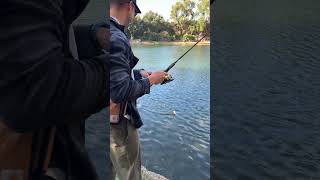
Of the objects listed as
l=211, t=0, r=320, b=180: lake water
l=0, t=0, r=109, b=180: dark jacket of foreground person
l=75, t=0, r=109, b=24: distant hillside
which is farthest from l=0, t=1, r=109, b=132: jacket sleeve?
l=211, t=0, r=320, b=180: lake water

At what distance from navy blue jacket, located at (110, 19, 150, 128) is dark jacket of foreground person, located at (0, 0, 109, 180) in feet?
2.93

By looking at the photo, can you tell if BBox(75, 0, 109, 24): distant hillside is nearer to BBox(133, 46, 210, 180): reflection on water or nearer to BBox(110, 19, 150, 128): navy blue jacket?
BBox(110, 19, 150, 128): navy blue jacket

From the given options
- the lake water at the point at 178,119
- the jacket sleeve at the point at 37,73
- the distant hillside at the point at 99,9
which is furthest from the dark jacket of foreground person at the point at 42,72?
the lake water at the point at 178,119

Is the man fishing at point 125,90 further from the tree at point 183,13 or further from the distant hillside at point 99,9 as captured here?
the tree at point 183,13

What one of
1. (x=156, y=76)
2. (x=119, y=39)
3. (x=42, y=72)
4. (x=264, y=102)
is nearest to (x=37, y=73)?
(x=42, y=72)

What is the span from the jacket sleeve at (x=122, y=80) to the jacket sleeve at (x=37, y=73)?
939 mm

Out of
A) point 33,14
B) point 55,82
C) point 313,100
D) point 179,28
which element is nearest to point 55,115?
point 55,82

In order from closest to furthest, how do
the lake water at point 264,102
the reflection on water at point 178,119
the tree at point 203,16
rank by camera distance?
the tree at point 203,16 → the reflection on water at point 178,119 → the lake water at point 264,102

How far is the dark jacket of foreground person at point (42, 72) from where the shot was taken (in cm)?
78

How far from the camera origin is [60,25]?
845 millimetres

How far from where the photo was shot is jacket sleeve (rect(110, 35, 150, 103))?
1822 millimetres

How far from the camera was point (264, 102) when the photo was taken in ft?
36.0

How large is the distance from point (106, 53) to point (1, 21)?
294 mm

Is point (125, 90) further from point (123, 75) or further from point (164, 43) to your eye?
point (164, 43)
